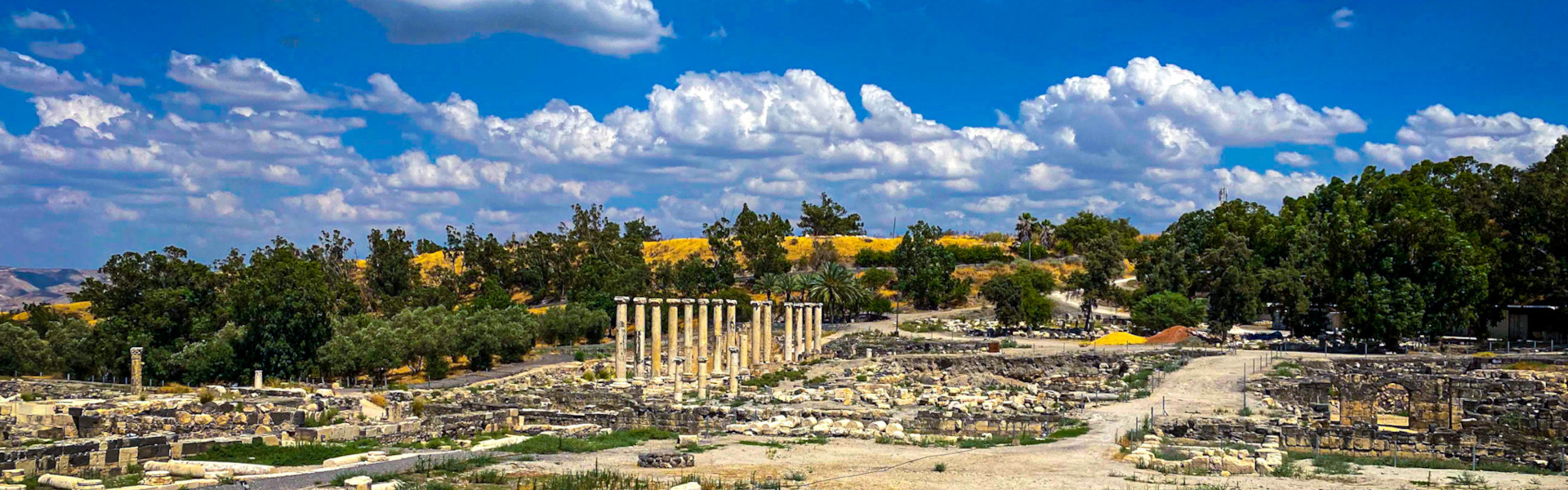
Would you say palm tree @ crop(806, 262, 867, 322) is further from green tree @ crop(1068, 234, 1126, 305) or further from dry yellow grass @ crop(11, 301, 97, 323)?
dry yellow grass @ crop(11, 301, 97, 323)

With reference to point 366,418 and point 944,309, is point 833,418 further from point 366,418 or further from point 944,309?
point 944,309

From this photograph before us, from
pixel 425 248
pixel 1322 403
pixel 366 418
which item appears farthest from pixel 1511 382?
pixel 425 248

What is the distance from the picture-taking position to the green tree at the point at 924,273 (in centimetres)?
9425

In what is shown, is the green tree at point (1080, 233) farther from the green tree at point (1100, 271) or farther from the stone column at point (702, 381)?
the stone column at point (702, 381)

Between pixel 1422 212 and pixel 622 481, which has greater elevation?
pixel 1422 212

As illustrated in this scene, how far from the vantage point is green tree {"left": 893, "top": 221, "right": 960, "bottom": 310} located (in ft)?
309

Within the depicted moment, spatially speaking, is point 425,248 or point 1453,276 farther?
point 425,248

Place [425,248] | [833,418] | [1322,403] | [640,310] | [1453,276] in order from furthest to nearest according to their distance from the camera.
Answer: [425,248]
[1453,276]
[640,310]
[1322,403]
[833,418]

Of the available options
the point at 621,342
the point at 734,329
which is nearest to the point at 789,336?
the point at 734,329

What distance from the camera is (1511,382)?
42219 mm

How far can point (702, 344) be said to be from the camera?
52125 mm

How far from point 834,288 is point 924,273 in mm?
11673

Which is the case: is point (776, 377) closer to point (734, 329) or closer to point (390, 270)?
point (734, 329)

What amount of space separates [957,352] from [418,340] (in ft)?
90.9
